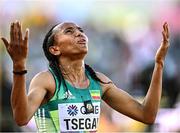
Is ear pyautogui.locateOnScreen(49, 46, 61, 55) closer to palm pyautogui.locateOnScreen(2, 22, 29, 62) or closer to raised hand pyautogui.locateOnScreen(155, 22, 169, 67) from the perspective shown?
raised hand pyautogui.locateOnScreen(155, 22, 169, 67)

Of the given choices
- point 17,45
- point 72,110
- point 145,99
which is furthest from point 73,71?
point 17,45

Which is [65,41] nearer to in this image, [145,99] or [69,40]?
[69,40]

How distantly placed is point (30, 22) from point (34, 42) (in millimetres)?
409

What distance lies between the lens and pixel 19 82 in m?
4.42

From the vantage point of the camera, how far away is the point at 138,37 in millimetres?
11508

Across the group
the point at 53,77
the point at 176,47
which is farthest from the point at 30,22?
the point at 53,77

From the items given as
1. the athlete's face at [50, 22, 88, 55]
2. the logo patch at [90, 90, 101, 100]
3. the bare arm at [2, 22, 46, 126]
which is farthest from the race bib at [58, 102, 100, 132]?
the athlete's face at [50, 22, 88, 55]

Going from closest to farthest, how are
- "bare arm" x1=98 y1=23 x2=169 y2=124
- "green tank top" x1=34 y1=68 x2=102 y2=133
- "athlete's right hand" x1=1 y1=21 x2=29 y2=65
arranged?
"athlete's right hand" x1=1 y1=21 x2=29 y2=65
"green tank top" x1=34 y1=68 x2=102 y2=133
"bare arm" x1=98 y1=23 x2=169 y2=124

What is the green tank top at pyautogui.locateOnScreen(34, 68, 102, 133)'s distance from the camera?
5027mm

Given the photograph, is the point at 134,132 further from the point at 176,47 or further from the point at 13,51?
the point at 13,51

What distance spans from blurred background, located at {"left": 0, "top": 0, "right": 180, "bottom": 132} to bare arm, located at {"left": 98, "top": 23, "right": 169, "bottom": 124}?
18.1 ft

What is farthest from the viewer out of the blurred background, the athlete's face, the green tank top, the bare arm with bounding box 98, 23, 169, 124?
the blurred background

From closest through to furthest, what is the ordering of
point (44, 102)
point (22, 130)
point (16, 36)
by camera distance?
1. point (16, 36)
2. point (44, 102)
3. point (22, 130)

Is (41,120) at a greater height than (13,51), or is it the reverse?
(13,51)
